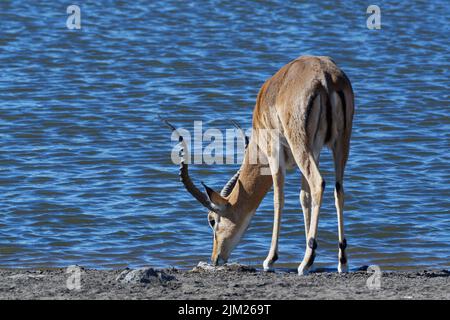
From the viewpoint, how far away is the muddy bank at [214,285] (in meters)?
7.32

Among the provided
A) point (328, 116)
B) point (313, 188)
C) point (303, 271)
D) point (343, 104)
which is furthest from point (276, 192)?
point (343, 104)

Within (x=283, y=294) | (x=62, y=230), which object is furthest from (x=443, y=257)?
(x=62, y=230)

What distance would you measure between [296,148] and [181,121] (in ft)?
20.5

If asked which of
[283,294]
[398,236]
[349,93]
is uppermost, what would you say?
[349,93]

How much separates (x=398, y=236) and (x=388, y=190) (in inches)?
58.1

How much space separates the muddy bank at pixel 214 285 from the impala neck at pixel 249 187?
23.6 inches

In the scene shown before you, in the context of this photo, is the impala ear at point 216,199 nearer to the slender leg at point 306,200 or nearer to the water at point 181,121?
the slender leg at point 306,200

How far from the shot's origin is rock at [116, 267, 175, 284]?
25.5 ft

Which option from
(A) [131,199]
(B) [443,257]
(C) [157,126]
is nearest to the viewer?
(B) [443,257]

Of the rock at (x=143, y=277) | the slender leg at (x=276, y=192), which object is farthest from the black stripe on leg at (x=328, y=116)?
the rock at (x=143, y=277)

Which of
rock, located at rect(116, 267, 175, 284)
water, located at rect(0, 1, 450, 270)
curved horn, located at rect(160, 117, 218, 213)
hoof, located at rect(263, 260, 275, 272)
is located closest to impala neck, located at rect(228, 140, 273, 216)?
curved horn, located at rect(160, 117, 218, 213)

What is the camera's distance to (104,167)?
1262cm

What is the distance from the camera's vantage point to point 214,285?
7.79m

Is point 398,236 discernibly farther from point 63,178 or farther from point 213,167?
point 63,178
